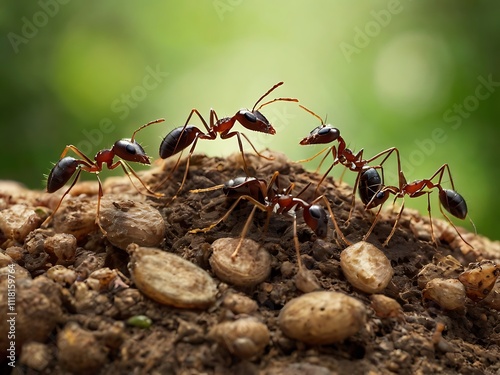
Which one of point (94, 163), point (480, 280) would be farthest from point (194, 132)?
point (480, 280)

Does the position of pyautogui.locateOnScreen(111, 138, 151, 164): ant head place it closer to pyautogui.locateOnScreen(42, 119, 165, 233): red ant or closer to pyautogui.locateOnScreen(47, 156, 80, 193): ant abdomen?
pyautogui.locateOnScreen(42, 119, 165, 233): red ant

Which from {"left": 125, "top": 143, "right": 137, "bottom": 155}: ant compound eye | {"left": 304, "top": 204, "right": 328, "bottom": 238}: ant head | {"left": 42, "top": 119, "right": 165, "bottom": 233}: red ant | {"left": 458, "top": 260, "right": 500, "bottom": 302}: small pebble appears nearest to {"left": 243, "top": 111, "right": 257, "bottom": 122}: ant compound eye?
{"left": 42, "top": 119, "right": 165, "bottom": 233}: red ant

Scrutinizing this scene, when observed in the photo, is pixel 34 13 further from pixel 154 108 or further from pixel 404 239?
pixel 404 239

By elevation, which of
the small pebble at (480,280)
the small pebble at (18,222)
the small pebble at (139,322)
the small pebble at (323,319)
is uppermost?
→ the small pebble at (480,280)

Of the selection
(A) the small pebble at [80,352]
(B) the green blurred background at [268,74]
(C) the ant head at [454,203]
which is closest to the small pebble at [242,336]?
(A) the small pebble at [80,352]

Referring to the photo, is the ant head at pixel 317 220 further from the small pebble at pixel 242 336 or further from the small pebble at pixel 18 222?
the small pebble at pixel 18 222

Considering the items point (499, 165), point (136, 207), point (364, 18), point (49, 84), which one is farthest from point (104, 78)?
point (499, 165)
